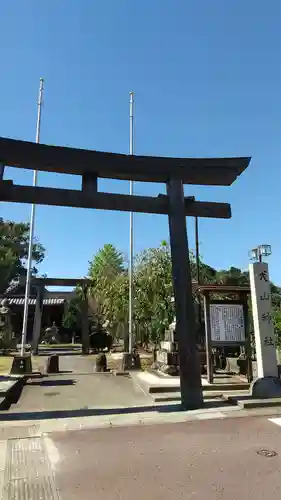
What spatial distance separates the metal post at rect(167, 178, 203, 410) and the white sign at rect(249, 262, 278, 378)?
65.6 inches

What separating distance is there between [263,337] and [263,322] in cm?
35

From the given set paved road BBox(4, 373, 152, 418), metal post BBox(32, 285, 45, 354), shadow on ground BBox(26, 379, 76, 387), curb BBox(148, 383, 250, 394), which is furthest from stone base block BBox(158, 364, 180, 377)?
metal post BBox(32, 285, 45, 354)

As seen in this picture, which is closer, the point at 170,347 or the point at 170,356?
the point at 170,356

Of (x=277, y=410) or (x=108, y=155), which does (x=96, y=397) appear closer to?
(x=277, y=410)

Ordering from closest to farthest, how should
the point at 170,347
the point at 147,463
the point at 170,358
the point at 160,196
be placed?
the point at 147,463 → the point at 160,196 → the point at 170,358 → the point at 170,347

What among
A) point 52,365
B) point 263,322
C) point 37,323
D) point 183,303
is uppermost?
point 37,323

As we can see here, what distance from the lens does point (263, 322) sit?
855 centimetres

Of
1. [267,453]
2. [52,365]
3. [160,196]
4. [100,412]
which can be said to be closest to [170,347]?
[52,365]

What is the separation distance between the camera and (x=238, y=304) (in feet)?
35.9

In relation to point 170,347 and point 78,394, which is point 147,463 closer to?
point 78,394

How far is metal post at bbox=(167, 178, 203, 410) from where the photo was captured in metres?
7.56

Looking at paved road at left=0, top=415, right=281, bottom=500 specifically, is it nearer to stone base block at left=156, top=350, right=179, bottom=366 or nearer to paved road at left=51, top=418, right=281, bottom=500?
paved road at left=51, top=418, right=281, bottom=500

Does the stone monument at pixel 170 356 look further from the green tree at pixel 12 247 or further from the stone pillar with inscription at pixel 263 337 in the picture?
the green tree at pixel 12 247

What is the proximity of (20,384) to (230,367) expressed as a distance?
25.5ft
